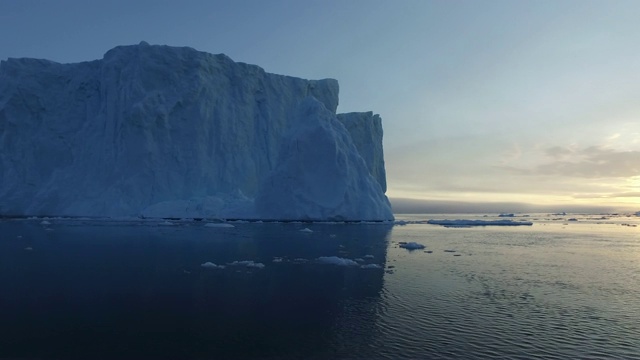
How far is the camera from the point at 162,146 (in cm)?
5816

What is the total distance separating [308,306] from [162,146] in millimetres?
49273

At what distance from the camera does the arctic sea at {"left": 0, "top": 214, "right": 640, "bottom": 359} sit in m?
9.81

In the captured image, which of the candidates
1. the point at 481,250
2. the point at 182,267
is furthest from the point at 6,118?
the point at 481,250

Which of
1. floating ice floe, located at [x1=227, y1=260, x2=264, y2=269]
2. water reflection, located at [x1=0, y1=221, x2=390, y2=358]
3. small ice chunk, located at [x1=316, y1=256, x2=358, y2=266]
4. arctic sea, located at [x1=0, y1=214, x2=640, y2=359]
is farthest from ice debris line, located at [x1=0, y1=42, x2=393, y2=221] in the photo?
floating ice floe, located at [x1=227, y1=260, x2=264, y2=269]

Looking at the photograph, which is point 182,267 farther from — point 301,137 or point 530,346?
point 301,137

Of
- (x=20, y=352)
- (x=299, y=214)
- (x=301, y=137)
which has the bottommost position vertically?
(x=20, y=352)

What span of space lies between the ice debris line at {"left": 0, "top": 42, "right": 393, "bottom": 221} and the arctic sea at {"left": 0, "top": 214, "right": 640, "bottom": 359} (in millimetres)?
26086

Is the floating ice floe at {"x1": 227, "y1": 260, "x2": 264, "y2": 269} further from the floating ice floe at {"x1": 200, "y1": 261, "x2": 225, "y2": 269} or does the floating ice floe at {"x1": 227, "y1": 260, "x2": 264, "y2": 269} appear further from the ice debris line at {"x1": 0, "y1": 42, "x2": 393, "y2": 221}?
the ice debris line at {"x1": 0, "y1": 42, "x2": 393, "y2": 221}

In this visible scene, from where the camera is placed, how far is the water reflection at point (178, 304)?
32.0 feet

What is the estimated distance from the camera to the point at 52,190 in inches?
2227

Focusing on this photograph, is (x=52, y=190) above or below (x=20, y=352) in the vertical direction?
above

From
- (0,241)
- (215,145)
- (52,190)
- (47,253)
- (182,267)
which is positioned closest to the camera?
(182,267)

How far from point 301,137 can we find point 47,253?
100 ft

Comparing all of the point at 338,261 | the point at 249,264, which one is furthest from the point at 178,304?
the point at 338,261
